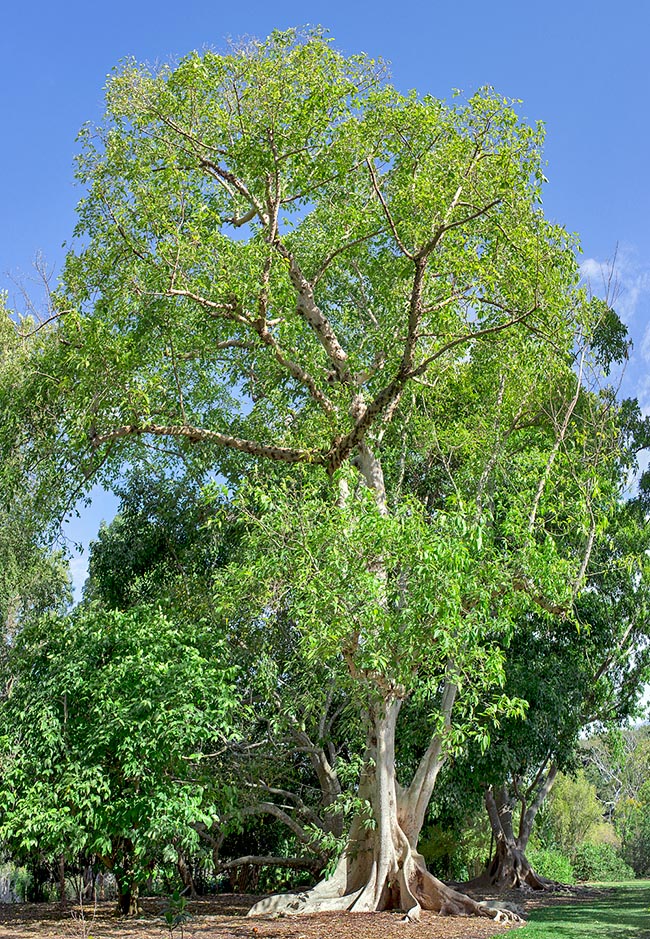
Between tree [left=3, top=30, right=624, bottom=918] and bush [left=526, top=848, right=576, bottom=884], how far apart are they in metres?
9.54

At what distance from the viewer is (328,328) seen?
40.5 ft

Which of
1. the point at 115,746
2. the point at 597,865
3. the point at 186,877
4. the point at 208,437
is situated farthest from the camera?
the point at 597,865

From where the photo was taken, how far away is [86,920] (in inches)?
402

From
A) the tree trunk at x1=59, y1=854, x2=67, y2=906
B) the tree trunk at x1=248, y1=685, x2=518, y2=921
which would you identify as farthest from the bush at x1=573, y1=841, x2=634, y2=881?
the tree trunk at x1=59, y1=854, x2=67, y2=906

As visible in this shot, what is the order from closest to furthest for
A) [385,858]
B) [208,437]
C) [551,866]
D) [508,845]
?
[385,858] < [208,437] < [508,845] < [551,866]

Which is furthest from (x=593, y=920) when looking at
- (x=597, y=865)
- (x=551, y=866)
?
(x=597, y=865)

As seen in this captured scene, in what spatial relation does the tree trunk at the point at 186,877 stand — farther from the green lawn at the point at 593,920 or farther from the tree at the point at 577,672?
the green lawn at the point at 593,920

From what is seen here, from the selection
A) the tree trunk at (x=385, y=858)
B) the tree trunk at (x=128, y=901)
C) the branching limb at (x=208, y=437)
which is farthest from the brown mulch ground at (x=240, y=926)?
the branching limb at (x=208, y=437)

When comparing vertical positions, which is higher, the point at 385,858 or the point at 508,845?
the point at 385,858

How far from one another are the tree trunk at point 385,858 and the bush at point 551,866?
11.0 meters

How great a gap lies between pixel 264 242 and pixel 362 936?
27.2 feet

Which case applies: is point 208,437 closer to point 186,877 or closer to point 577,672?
point 577,672

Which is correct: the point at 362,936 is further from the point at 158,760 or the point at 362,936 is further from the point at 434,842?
the point at 434,842

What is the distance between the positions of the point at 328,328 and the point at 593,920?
27.4ft
